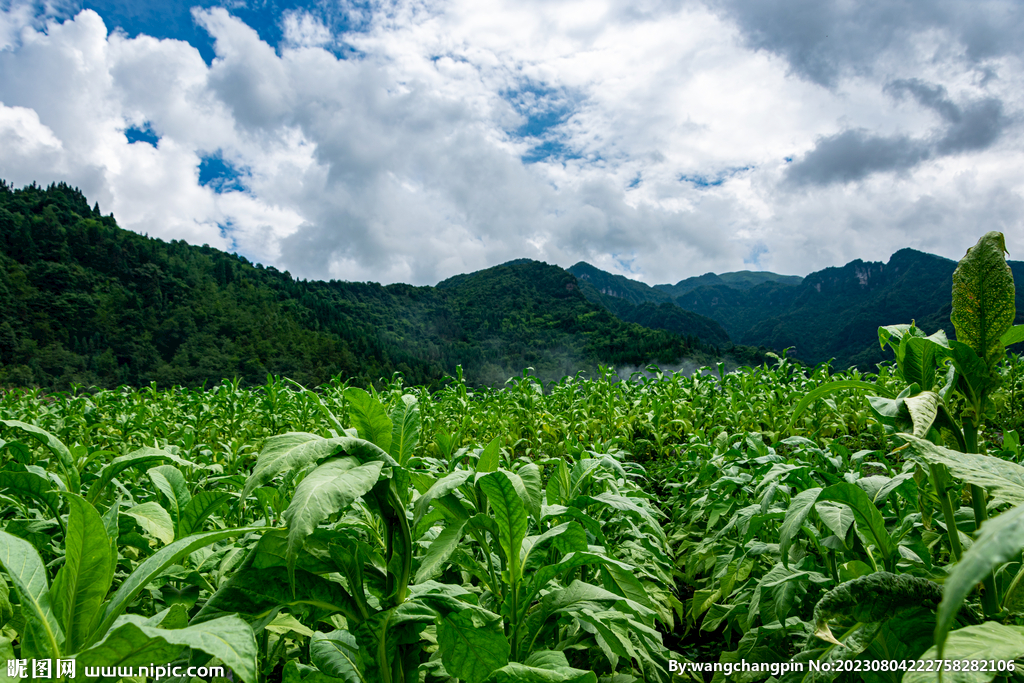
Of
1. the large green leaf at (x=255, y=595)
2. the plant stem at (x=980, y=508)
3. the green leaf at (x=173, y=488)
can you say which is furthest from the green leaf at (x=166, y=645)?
the plant stem at (x=980, y=508)

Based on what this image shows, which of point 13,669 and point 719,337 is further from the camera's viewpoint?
point 719,337

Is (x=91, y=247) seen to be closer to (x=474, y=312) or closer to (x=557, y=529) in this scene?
(x=474, y=312)

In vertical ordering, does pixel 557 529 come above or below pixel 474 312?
below

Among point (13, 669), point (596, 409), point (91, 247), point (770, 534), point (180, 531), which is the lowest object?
point (770, 534)

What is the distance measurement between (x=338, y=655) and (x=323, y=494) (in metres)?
0.46

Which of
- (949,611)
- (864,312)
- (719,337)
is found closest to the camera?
(949,611)

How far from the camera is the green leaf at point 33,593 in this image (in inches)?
26.9

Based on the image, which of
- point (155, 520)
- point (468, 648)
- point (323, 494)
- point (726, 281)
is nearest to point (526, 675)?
point (468, 648)

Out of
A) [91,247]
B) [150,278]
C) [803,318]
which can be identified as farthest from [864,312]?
[91,247]

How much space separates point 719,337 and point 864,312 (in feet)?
68.8

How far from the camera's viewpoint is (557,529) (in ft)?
3.42

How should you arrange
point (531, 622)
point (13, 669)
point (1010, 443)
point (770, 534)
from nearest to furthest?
point (13, 669) < point (531, 622) < point (1010, 443) < point (770, 534)

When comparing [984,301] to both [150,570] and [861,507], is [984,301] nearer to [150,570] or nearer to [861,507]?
[861,507]

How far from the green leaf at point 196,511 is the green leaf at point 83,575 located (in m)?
0.32
